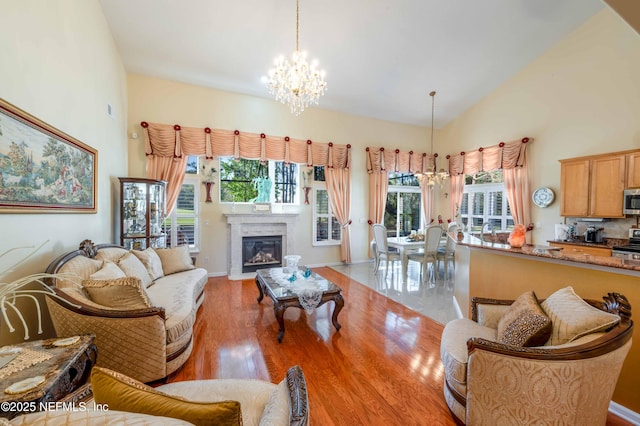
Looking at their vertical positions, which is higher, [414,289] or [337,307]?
[337,307]

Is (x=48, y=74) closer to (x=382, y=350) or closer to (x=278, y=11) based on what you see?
(x=278, y=11)

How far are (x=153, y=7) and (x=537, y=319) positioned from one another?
5266mm

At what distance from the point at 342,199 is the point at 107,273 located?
475 cm

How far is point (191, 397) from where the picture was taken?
4.33 feet

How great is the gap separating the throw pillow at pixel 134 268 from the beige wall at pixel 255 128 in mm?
2140

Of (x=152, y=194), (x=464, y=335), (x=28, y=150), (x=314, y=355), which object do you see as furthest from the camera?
(x=152, y=194)

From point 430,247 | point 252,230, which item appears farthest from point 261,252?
point 430,247

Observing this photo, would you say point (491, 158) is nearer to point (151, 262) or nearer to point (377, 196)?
point (377, 196)

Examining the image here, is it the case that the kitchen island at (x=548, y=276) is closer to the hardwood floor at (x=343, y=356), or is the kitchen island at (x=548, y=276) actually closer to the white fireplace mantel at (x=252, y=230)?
the hardwood floor at (x=343, y=356)

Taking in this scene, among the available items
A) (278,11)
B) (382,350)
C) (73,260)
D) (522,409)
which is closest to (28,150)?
(73,260)

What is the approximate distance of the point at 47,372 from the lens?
1234mm

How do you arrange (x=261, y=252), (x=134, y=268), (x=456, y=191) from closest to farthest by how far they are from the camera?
(x=134, y=268), (x=261, y=252), (x=456, y=191)

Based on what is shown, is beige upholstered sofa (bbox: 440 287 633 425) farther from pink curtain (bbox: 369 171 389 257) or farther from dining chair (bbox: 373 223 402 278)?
pink curtain (bbox: 369 171 389 257)

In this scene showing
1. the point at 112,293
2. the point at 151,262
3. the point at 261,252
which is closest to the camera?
the point at 112,293
